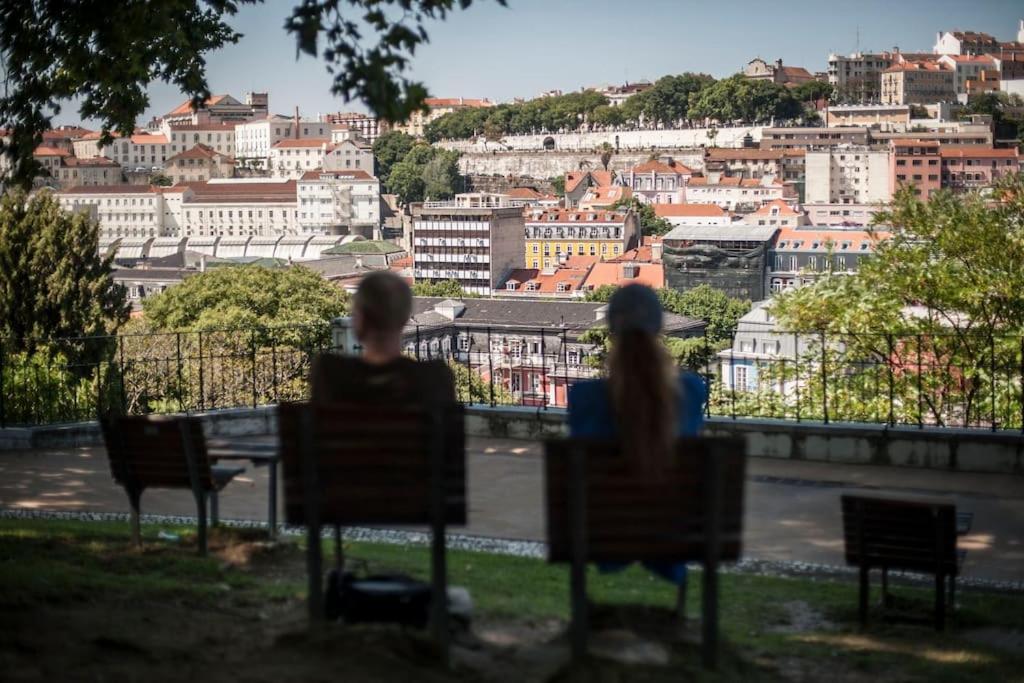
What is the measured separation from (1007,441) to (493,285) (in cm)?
9793

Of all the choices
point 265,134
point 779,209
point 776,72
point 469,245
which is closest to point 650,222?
point 779,209

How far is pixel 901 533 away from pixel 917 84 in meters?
161

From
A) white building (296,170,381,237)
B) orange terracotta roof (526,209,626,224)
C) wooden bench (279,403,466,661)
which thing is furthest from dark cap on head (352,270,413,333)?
white building (296,170,381,237)

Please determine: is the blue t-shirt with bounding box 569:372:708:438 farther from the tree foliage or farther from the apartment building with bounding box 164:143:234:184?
the apartment building with bounding box 164:143:234:184

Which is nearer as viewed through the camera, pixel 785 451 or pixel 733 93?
pixel 785 451

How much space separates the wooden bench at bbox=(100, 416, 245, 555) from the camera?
498 centimetres

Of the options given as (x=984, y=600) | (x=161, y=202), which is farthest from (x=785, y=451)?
(x=161, y=202)

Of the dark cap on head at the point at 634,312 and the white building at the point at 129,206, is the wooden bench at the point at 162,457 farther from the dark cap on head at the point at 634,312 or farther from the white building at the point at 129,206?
the white building at the point at 129,206

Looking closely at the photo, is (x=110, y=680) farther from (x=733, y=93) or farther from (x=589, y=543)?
(x=733, y=93)

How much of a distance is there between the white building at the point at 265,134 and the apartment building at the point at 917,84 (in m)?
68.1

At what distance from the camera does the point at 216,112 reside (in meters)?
186

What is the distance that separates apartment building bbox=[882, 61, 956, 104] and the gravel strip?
15844cm

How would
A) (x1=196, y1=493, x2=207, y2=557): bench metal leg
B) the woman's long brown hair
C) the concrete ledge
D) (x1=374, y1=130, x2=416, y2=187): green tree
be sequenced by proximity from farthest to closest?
(x1=374, y1=130, x2=416, y2=187): green tree, the concrete ledge, (x1=196, y1=493, x2=207, y2=557): bench metal leg, the woman's long brown hair

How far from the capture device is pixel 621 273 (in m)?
94.4
